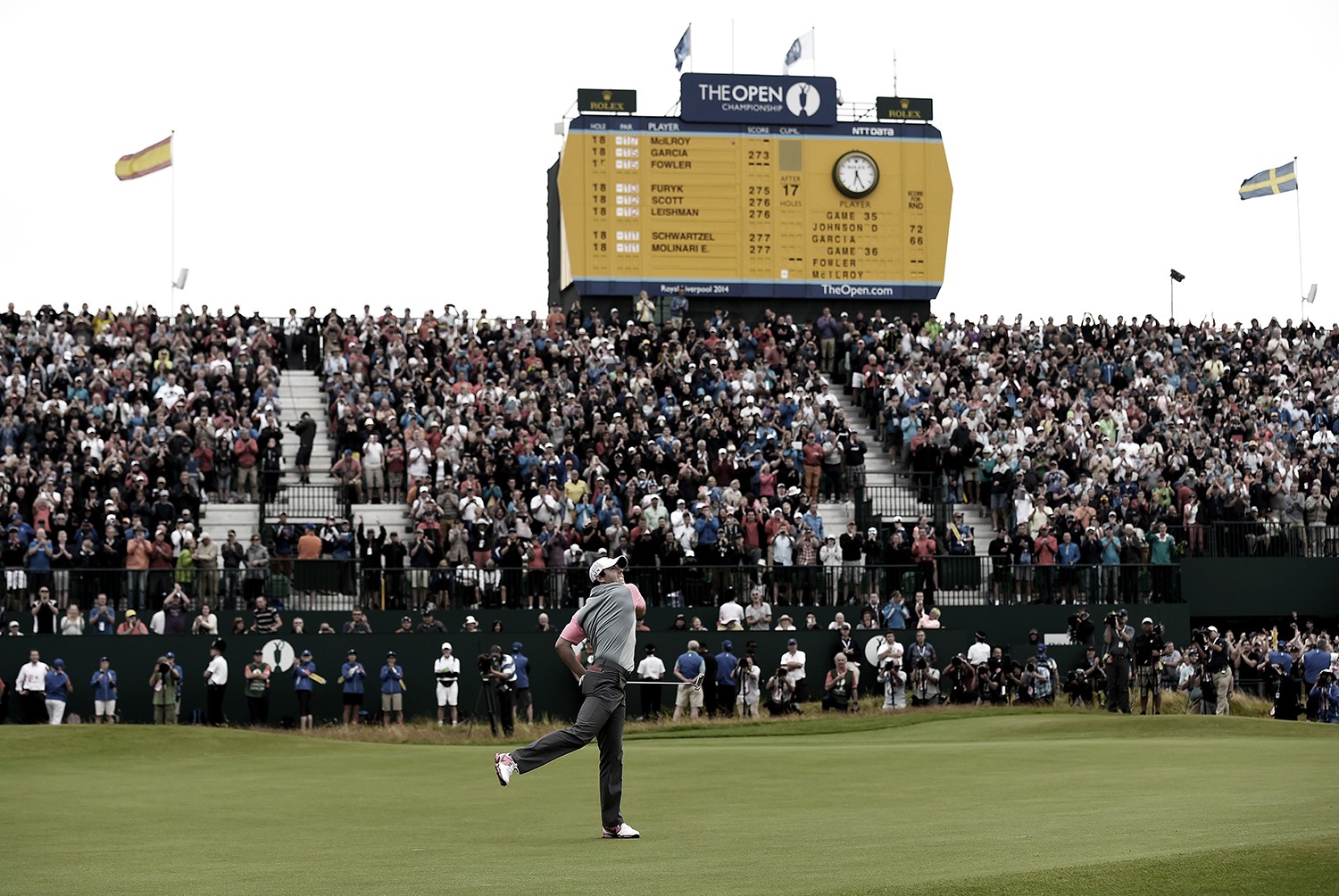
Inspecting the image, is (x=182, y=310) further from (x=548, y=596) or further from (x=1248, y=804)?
(x=1248, y=804)

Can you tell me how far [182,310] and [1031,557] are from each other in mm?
19750

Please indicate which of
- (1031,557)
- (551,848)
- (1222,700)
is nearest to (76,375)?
(1031,557)

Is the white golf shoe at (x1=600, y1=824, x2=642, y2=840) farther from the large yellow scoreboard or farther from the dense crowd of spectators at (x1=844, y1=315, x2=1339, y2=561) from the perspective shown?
the large yellow scoreboard

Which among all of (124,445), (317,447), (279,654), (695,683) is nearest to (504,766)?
(695,683)

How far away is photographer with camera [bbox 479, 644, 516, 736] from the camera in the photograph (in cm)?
3022

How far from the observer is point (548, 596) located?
33.2 m

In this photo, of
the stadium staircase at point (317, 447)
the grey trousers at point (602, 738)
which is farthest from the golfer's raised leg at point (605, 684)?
the stadium staircase at point (317, 447)

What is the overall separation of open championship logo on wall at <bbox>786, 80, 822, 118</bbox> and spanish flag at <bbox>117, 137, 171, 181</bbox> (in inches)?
633

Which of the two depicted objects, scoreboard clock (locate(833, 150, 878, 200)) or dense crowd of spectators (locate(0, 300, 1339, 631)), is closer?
dense crowd of spectators (locate(0, 300, 1339, 631))

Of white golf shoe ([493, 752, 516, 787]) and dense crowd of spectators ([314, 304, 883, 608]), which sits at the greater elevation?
dense crowd of spectators ([314, 304, 883, 608])

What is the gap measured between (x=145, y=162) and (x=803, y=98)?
56.2 ft

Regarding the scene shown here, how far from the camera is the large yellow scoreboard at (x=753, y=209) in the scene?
148 feet

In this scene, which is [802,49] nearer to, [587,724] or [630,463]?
[630,463]

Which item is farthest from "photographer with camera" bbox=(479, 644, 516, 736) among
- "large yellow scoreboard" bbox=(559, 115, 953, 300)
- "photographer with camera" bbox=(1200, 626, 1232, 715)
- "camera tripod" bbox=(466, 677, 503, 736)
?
"large yellow scoreboard" bbox=(559, 115, 953, 300)
